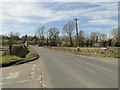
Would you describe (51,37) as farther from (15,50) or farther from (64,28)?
(15,50)

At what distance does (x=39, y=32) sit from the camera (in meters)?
86.4

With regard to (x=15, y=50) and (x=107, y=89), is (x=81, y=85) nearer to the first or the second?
(x=107, y=89)

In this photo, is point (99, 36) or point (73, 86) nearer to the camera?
point (73, 86)

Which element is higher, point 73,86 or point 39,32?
point 39,32

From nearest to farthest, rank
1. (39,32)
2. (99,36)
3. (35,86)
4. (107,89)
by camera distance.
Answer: (107,89), (35,86), (99,36), (39,32)

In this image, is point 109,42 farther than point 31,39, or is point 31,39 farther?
point 31,39

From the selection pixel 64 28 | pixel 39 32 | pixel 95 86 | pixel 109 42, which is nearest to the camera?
pixel 95 86

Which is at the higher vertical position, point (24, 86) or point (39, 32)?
point (39, 32)

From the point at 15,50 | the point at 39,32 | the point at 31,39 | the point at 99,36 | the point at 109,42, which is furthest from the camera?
the point at 31,39

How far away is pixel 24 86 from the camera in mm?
5742

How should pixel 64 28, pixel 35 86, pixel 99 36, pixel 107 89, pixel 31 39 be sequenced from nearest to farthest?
1. pixel 107 89
2. pixel 35 86
3. pixel 64 28
4. pixel 99 36
5. pixel 31 39

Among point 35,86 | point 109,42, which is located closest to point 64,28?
point 109,42

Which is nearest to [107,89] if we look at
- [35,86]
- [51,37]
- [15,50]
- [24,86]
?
[35,86]

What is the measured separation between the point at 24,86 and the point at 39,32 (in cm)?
8244
